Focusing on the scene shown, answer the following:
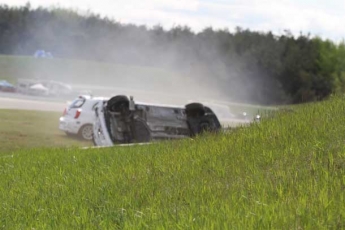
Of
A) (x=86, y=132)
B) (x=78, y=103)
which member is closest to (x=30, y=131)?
(x=78, y=103)

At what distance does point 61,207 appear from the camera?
7.89 m

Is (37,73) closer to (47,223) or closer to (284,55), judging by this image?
(284,55)

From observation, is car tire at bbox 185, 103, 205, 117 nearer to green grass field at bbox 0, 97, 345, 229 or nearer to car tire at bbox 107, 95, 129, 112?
car tire at bbox 107, 95, 129, 112

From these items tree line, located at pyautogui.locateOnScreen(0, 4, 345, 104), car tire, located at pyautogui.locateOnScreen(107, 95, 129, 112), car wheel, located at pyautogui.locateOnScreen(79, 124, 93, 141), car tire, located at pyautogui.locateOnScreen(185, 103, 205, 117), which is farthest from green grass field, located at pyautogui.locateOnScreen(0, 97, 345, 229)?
tree line, located at pyautogui.locateOnScreen(0, 4, 345, 104)

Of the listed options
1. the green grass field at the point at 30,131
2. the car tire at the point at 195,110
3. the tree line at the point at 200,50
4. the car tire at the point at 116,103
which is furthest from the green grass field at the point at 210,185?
the tree line at the point at 200,50

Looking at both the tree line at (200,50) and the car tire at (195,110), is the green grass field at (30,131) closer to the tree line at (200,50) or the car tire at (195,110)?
the car tire at (195,110)

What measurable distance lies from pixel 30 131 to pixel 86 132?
2327 mm

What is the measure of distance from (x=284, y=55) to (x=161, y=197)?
76.5 meters

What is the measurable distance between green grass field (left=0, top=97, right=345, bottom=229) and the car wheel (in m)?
17.7

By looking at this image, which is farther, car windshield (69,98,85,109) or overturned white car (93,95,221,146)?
car windshield (69,98,85,109)

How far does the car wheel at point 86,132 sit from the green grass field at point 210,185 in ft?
58.0

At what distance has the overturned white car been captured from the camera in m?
21.4

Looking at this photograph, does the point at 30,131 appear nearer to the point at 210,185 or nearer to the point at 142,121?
the point at 142,121

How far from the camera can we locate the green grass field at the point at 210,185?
6.12 m
